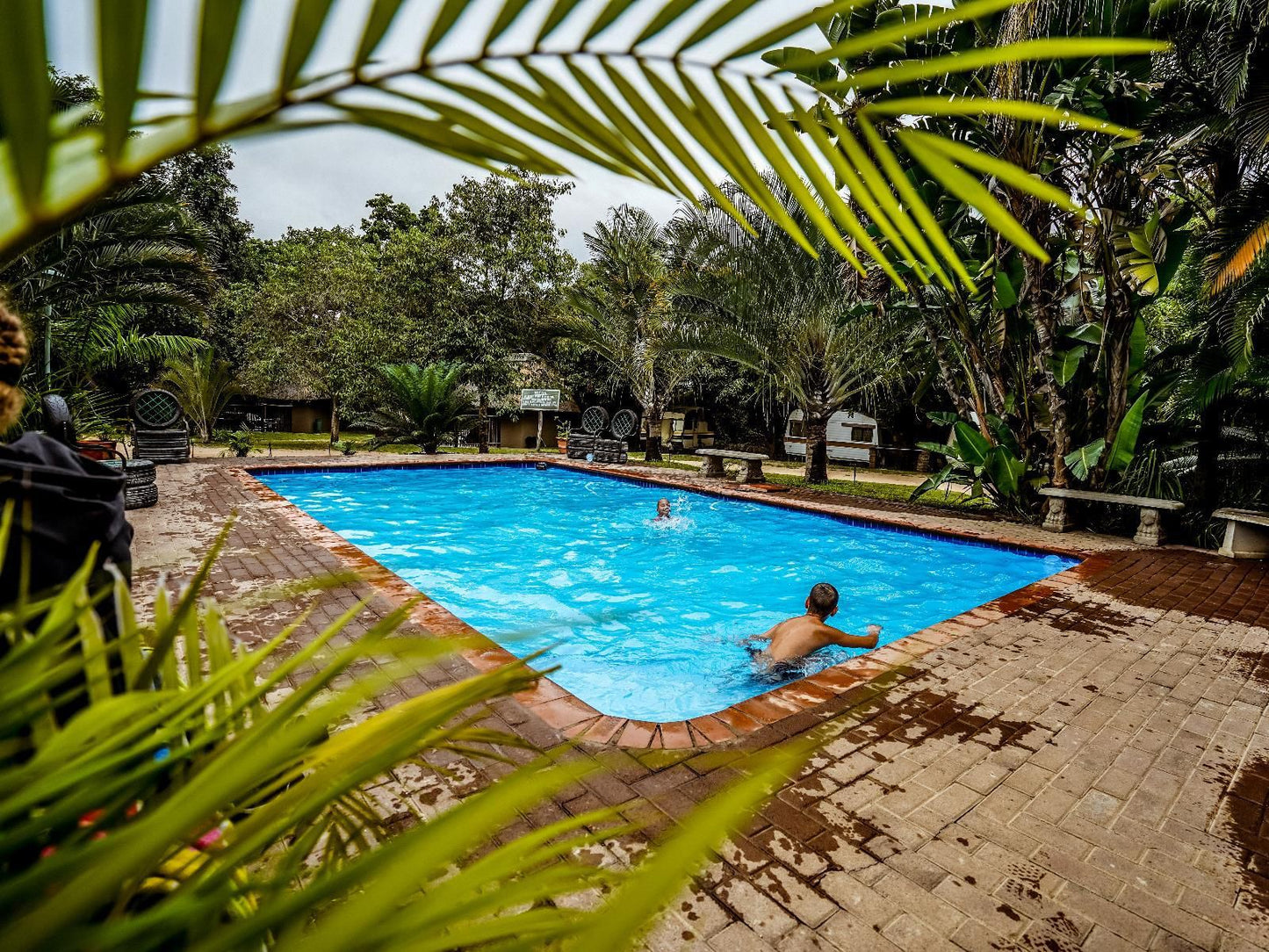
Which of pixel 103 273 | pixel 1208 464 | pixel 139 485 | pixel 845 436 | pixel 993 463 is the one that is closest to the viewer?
pixel 139 485

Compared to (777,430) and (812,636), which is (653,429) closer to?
(777,430)

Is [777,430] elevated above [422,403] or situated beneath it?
situated beneath

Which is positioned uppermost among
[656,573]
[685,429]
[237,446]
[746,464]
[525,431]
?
[685,429]

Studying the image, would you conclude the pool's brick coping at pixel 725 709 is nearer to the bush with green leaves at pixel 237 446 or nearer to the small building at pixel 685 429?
the bush with green leaves at pixel 237 446

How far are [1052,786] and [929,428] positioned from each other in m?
21.0

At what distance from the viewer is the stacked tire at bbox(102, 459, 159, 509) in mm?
7496

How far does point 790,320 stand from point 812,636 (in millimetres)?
8550

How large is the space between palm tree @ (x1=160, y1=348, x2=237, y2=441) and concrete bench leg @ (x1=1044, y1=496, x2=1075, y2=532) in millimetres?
18418

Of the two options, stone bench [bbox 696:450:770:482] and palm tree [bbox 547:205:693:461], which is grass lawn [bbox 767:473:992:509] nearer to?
stone bench [bbox 696:450:770:482]

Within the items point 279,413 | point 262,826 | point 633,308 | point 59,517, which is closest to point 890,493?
point 633,308

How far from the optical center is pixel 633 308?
53.4 feet

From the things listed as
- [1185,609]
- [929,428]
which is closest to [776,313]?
[1185,609]

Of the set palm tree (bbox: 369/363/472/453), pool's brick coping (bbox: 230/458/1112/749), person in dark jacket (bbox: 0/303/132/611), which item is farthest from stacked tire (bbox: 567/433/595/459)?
person in dark jacket (bbox: 0/303/132/611)

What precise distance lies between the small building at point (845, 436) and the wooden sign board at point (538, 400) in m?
8.45
